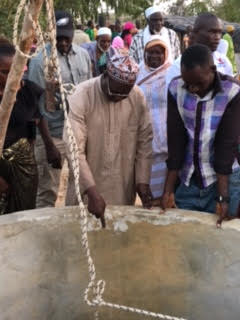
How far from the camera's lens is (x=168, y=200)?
229 cm

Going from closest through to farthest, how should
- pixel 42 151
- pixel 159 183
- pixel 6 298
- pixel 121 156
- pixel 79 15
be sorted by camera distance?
1. pixel 6 298
2. pixel 121 156
3. pixel 159 183
4. pixel 42 151
5. pixel 79 15

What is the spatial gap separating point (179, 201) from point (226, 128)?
48 centimetres

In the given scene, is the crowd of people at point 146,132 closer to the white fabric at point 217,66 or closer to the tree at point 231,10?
the white fabric at point 217,66

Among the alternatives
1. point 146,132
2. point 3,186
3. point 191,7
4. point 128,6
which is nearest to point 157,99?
point 146,132

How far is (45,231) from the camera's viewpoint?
7.19ft

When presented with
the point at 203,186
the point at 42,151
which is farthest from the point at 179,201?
the point at 42,151

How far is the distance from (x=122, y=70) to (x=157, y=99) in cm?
80

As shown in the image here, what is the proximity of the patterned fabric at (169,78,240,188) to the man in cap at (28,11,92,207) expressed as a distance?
1062 millimetres

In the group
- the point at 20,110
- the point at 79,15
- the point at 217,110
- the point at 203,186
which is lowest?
the point at 79,15

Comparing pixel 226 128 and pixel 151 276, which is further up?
pixel 226 128

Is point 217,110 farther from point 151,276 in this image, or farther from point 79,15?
point 79,15

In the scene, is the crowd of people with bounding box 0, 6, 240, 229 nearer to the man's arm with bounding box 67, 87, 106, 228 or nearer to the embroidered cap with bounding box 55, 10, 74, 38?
the man's arm with bounding box 67, 87, 106, 228

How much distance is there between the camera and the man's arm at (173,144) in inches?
86.7

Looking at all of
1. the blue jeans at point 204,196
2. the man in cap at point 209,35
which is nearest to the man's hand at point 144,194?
the blue jeans at point 204,196
